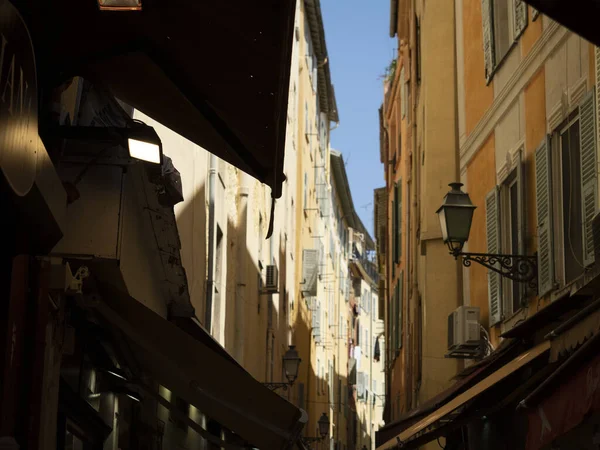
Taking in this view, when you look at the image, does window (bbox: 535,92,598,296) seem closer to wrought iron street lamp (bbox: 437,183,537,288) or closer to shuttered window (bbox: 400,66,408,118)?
wrought iron street lamp (bbox: 437,183,537,288)

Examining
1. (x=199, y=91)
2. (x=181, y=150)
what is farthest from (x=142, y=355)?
(x=181, y=150)

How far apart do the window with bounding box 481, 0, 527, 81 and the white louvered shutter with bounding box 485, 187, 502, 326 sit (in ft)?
4.79

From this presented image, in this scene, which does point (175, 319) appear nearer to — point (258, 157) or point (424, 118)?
point (258, 157)

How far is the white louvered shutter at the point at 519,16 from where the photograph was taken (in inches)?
426

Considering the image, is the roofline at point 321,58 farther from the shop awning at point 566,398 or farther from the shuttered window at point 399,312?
the shop awning at point 566,398

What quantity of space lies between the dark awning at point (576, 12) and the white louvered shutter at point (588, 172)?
4.93m

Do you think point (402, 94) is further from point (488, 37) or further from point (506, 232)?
point (506, 232)

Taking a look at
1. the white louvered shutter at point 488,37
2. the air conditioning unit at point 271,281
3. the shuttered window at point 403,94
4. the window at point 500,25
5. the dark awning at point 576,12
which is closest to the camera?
the dark awning at point 576,12

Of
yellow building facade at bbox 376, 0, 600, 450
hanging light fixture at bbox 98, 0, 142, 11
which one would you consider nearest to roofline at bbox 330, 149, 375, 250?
yellow building facade at bbox 376, 0, 600, 450

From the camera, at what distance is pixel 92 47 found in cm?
623

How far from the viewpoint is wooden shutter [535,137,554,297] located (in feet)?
31.6

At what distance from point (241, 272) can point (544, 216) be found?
10.7 metres

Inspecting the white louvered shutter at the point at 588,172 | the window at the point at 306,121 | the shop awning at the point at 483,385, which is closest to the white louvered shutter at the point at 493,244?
the shop awning at the point at 483,385

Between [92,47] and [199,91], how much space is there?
728 millimetres
